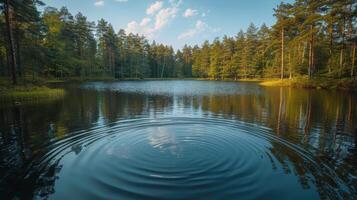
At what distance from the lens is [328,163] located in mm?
5191

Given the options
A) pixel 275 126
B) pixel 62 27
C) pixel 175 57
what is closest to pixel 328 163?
pixel 275 126

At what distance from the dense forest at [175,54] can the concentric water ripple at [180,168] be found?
17807mm

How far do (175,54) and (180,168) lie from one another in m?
94.0

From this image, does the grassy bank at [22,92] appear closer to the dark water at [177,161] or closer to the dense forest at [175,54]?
the dense forest at [175,54]

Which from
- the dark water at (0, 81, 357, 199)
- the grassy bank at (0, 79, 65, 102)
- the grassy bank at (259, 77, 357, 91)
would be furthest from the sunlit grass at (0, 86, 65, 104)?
the grassy bank at (259, 77, 357, 91)

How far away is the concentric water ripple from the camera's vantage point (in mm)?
3922

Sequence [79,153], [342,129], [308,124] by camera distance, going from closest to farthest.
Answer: [79,153]
[342,129]
[308,124]

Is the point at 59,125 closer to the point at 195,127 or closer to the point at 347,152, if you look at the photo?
the point at 195,127

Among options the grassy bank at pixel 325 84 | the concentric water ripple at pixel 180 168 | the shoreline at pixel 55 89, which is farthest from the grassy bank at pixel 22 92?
the grassy bank at pixel 325 84

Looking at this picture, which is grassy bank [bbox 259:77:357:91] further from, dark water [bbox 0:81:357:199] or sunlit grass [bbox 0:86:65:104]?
sunlit grass [bbox 0:86:65:104]

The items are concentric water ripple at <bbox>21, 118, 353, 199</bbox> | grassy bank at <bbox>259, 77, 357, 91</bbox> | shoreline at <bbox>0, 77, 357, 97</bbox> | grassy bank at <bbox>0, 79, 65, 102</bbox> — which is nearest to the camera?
concentric water ripple at <bbox>21, 118, 353, 199</bbox>

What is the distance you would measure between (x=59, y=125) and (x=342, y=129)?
12.9 meters

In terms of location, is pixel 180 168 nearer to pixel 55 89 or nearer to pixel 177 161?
pixel 177 161

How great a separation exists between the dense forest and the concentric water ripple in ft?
58.4
